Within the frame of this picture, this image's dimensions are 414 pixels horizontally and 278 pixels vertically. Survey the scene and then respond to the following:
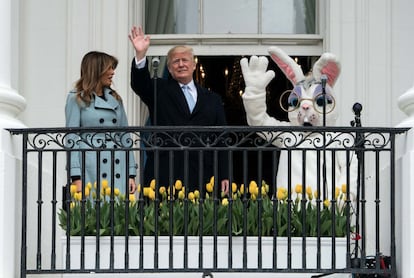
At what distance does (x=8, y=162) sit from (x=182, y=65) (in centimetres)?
189

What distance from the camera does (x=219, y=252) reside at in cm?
816

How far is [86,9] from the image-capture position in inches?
418

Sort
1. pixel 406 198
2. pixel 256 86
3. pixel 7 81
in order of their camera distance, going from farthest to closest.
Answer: pixel 256 86, pixel 7 81, pixel 406 198

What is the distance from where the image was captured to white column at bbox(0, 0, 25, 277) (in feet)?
26.7

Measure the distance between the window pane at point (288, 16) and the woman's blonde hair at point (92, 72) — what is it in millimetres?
1972

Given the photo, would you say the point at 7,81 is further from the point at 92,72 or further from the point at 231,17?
the point at 231,17

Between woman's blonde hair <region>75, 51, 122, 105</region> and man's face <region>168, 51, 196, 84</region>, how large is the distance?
0.54 metres

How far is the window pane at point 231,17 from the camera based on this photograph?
1085cm

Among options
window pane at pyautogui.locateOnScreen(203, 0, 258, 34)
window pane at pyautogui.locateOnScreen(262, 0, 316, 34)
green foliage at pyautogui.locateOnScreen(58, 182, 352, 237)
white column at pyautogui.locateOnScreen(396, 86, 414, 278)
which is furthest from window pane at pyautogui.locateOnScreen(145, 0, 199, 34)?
white column at pyautogui.locateOnScreen(396, 86, 414, 278)

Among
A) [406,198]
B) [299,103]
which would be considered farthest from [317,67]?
[406,198]

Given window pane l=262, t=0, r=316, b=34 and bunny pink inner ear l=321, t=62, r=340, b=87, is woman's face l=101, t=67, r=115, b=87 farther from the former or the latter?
window pane l=262, t=0, r=316, b=34

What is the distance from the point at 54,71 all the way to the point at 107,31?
1.72 ft

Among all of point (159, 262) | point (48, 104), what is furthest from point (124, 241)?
point (48, 104)

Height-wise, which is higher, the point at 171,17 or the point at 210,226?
the point at 171,17
